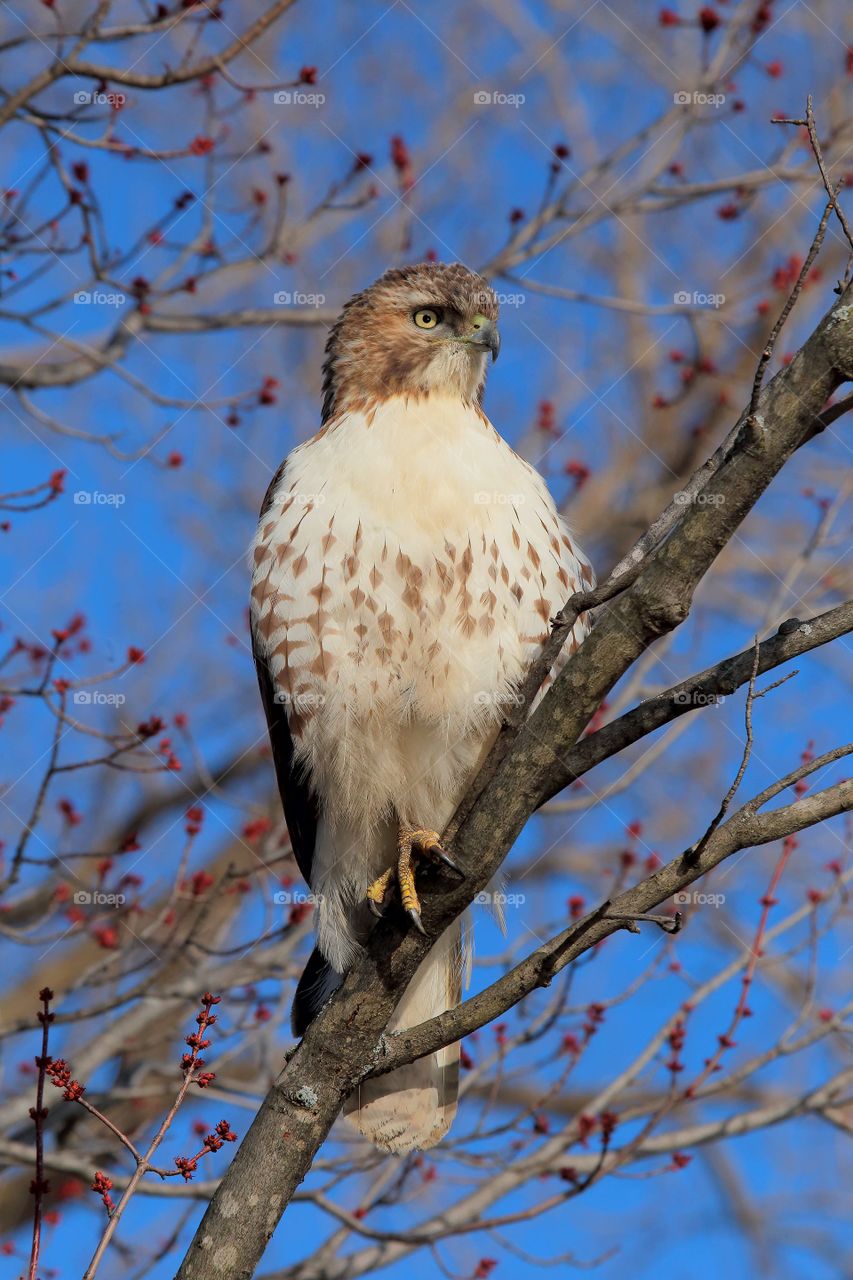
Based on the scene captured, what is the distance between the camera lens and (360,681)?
3742 millimetres

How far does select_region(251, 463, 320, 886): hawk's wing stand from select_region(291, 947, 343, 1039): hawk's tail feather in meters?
0.34

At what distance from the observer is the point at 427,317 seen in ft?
14.2

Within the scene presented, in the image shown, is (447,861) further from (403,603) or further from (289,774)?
(289,774)

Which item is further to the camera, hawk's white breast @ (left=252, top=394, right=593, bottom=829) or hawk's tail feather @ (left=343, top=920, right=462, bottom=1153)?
hawk's tail feather @ (left=343, top=920, right=462, bottom=1153)

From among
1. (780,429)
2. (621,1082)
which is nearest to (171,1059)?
(621,1082)

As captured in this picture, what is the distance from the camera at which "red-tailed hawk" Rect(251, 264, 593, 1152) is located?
3689mm

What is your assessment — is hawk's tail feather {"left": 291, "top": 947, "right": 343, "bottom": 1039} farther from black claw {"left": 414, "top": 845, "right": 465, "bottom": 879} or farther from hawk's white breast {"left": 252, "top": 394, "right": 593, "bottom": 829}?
black claw {"left": 414, "top": 845, "right": 465, "bottom": 879}

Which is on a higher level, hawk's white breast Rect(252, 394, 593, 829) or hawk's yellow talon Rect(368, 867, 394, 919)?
hawk's white breast Rect(252, 394, 593, 829)

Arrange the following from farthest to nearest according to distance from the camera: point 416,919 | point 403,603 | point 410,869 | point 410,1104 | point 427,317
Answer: point 427,317, point 410,1104, point 403,603, point 410,869, point 416,919

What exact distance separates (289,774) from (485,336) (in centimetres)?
141

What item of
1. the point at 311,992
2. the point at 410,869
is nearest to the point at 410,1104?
the point at 311,992

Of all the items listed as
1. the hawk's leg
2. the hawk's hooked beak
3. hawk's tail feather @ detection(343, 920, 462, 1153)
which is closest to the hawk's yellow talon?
the hawk's leg

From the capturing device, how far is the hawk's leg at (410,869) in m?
3.20

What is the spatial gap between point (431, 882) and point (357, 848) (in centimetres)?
85
